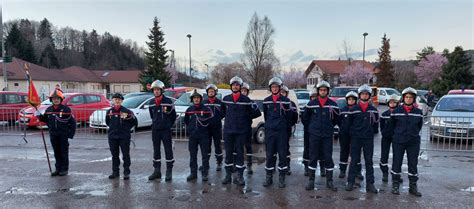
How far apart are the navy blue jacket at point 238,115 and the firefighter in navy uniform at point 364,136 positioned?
5.99 feet

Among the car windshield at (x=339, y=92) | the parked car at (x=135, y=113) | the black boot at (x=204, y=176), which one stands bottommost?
the black boot at (x=204, y=176)

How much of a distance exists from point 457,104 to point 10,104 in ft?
57.3

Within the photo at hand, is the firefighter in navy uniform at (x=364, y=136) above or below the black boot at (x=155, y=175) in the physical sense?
above

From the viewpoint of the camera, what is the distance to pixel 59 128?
677 cm

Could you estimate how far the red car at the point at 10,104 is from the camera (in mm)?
14291

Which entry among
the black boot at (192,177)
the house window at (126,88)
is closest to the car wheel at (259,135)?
the black boot at (192,177)

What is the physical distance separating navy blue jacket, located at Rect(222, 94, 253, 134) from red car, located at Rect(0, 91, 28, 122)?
1158cm

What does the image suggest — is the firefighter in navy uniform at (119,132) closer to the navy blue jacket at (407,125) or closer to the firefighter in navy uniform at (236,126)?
the firefighter in navy uniform at (236,126)

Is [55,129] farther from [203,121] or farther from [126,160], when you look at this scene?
[203,121]

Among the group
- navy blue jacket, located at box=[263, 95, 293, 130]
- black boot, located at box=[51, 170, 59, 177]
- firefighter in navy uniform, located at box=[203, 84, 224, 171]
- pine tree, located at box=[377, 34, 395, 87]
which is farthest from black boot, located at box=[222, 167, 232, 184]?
pine tree, located at box=[377, 34, 395, 87]

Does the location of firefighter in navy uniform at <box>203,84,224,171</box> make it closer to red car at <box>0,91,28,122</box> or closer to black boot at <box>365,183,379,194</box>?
black boot at <box>365,183,379,194</box>

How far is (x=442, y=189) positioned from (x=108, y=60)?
10325 centimetres

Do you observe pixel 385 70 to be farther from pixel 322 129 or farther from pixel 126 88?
pixel 126 88

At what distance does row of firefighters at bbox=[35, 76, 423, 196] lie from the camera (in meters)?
5.85
